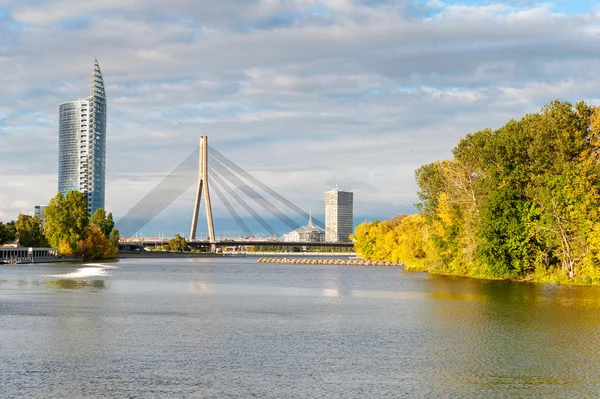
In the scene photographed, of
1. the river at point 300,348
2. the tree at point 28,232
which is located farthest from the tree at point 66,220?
the river at point 300,348

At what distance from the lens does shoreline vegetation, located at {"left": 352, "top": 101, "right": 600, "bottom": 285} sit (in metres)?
61.2

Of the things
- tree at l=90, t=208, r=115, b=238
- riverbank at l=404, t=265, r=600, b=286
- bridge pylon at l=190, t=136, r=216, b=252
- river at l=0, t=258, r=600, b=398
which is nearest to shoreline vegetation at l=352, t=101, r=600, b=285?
riverbank at l=404, t=265, r=600, b=286

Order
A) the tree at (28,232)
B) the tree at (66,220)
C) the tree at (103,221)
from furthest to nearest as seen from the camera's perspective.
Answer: the tree at (103,221)
the tree at (28,232)
the tree at (66,220)

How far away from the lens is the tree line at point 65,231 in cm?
13888

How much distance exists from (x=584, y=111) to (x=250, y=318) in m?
39.6

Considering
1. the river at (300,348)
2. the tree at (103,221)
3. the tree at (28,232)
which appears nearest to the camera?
the river at (300,348)

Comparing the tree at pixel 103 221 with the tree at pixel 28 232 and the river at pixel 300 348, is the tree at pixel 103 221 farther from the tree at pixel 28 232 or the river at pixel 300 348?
the river at pixel 300 348

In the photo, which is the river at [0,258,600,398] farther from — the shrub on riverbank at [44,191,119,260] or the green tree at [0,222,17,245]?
the green tree at [0,222,17,245]

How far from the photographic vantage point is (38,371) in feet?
75.6

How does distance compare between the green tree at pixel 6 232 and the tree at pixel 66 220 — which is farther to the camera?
the green tree at pixel 6 232

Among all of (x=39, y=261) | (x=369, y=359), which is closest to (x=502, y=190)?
(x=369, y=359)

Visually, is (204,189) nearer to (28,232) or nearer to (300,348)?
(28,232)

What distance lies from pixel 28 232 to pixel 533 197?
376ft

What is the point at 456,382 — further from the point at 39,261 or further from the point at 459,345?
the point at 39,261
